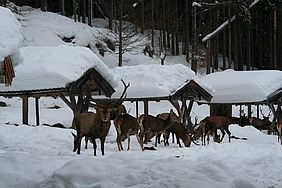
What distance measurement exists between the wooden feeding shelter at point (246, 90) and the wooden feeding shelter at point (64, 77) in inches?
391

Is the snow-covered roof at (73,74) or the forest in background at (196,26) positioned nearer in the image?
the snow-covered roof at (73,74)

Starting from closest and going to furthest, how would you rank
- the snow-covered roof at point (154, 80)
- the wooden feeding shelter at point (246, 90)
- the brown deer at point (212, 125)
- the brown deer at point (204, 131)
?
the brown deer at point (204, 131) → the brown deer at point (212, 125) → the snow-covered roof at point (154, 80) → the wooden feeding shelter at point (246, 90)

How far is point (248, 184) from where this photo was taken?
7.46 meters

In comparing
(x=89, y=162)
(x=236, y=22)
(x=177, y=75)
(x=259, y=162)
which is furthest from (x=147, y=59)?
(x=89, y=162)

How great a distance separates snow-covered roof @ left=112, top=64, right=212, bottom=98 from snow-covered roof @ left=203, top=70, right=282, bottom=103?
14.1 feet

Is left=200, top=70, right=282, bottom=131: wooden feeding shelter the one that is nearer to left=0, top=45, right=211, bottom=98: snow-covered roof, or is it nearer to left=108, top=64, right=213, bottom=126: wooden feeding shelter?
left=108, top=64, right=213, bottom=126: wooden feeding shelter

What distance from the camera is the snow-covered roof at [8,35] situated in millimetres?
9789

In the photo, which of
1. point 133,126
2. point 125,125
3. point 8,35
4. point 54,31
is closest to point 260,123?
point 133,126

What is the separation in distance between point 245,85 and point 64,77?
13231 mm

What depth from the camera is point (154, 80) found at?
2352cm

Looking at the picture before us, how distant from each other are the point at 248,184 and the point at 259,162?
4.49 m

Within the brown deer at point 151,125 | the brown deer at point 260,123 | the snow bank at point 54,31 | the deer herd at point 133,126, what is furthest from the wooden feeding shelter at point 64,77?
the snow bank at point 54,31

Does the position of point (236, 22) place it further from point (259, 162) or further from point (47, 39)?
point (259, 162)

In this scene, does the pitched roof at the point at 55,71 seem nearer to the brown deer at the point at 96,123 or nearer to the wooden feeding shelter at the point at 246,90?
the brown deer at the point at 96,123
